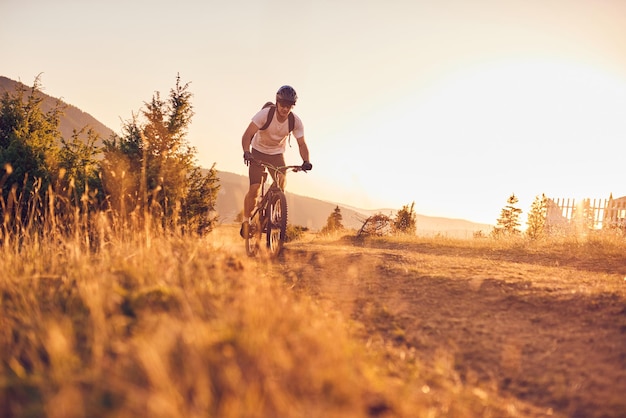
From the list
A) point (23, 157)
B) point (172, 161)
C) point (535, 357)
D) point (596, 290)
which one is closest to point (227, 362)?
point (535, 357)

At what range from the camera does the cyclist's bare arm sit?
6811 mm

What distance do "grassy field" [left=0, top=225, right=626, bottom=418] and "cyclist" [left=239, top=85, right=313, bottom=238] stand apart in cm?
278

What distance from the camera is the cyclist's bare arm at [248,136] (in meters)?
6.81

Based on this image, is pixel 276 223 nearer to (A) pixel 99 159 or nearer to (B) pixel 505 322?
(B) pixel 505 322

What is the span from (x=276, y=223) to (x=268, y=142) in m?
1.44

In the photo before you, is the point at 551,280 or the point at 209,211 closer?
the point at 551,280

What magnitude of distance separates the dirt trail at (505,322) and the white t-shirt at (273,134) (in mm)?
2564

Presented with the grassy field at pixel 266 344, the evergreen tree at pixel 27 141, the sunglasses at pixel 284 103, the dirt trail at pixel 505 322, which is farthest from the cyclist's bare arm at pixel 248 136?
the evergreen tree at pixel 27 141

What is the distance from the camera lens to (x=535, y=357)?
110 inches

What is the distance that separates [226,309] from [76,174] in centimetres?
1110

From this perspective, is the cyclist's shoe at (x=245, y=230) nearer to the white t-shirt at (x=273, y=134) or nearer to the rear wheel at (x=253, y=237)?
the rear wheel at (x=253, y=237)

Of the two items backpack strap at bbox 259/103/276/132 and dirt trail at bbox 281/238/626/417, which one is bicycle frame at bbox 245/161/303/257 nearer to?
backpack strap at bbox 259/103/276/132

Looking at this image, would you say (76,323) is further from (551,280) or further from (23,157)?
(23,157)

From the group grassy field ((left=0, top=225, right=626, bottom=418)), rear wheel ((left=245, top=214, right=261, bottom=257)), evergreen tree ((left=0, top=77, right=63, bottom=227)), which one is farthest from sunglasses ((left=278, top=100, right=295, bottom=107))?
evergreen tree ((left=0, top=77, right=63, bottom=227))
